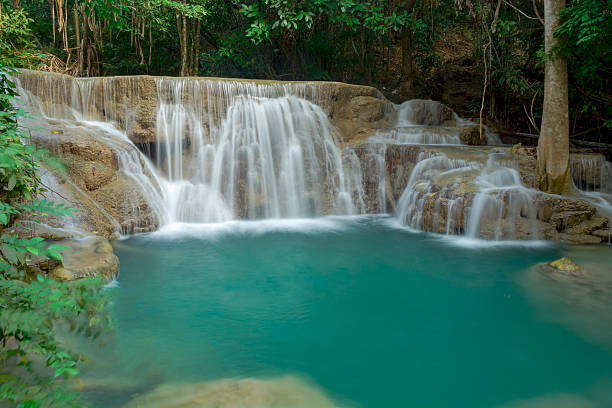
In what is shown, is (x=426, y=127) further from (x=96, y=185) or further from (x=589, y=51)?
(x=96, y=185)

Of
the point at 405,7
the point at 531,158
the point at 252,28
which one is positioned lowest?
the point at 531,158

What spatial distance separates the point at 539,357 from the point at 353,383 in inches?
71.3

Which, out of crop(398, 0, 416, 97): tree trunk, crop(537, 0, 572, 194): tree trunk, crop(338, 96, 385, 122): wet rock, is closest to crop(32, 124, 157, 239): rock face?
crop(338, 96, 385, 122): wet rock

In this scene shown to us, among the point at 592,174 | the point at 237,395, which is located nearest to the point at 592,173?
the point at 592,174

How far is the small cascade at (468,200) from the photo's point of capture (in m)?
7.62

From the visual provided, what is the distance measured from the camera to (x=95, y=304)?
7.22 feet

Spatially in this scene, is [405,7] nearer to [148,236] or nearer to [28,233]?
[148,236]

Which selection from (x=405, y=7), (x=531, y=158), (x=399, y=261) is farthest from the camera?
(x=405, y=7)

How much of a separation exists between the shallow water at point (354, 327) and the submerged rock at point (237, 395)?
25 mm

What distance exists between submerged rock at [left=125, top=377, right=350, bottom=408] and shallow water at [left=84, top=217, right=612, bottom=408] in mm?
25

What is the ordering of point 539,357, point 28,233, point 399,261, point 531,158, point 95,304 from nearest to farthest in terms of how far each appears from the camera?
point 95,304
point 539,357
point 28,233
point 399,261
point 531,158

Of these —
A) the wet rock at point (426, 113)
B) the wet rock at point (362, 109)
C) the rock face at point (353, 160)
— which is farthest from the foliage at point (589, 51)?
the wet rock at point (362, 109)

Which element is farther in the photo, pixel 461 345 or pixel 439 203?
pixel 439 203

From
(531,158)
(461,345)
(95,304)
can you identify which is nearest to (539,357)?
(461,345)
